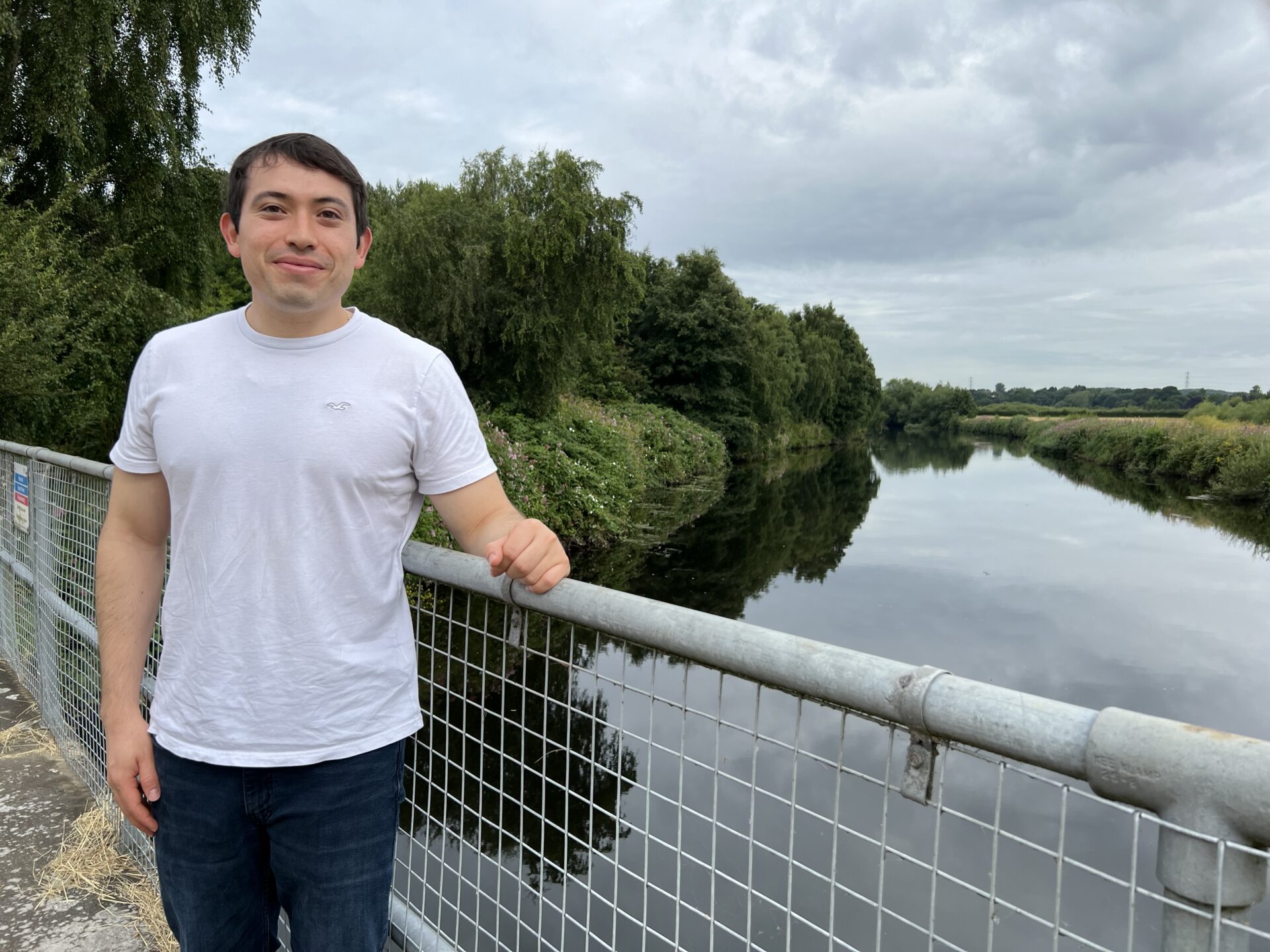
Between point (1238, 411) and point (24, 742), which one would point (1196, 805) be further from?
point (1238, 411)

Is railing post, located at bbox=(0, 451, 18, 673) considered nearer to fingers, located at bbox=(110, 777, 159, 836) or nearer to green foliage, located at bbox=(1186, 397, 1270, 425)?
fingers, located at bbox=(110, 777, 159, 836)

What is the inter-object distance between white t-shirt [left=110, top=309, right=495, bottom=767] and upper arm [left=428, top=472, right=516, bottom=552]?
0.06 metres

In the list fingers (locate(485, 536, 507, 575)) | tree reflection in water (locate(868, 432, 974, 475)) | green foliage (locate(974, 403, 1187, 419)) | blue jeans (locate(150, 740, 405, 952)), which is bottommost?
tree reflection in water (locate(868, 432, 974, 475))

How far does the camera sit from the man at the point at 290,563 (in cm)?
137

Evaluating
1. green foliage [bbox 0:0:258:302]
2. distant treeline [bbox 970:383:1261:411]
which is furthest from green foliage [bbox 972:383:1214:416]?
green foliage [bbox 0:0:258:302]

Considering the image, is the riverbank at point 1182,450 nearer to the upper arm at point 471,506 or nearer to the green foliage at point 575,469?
the green foliage at point 575,469

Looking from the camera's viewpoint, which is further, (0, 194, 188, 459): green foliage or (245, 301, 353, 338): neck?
(0, 194, 188, 459): green foliage

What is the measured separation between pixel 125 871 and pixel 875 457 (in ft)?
164

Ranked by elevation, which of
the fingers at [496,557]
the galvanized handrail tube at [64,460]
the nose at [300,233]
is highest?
the nose at [300,233]

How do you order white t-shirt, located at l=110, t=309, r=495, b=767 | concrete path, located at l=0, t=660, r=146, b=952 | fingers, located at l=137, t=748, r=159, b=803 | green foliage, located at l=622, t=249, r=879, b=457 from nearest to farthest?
1. white t-shirt, located at l=110, t=309, r=495, b=767
2. fingers, located at l=137, t=748, r=159, b=803
3. concrete path, located at l=0, t=660, r=146, b=952
4. green foliage, located at l=622, t=249, r=879, b=457

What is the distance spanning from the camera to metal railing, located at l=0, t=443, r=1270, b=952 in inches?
32.4

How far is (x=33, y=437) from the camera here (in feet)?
33.6

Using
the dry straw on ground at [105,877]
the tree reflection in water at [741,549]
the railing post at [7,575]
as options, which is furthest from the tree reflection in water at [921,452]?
the dry straw on ground at [105,877]

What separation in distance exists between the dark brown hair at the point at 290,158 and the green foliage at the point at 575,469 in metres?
8.18
